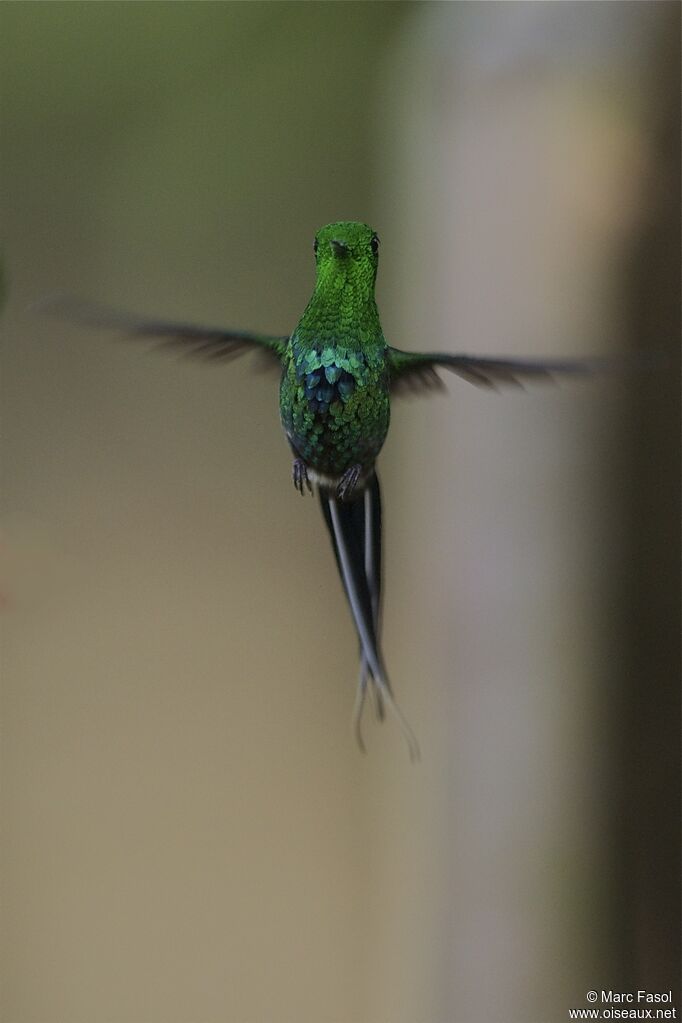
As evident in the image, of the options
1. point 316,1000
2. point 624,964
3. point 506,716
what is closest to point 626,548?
point 506,716

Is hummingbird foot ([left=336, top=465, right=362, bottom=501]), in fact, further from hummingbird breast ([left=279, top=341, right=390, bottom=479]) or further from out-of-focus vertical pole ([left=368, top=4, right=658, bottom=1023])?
out-of-focus vertical pole ([left=368, top=4, right=658, bottom=1023])

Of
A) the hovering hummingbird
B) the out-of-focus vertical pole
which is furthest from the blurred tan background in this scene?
the hovering hummingbird

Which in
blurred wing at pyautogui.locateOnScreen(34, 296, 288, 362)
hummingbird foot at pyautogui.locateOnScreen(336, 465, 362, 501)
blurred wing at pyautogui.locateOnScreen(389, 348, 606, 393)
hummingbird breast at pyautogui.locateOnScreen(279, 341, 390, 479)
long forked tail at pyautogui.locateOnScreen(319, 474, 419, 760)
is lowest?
long forked tail at pyautogui.locateOnScreen(319, 474, 419, 760)

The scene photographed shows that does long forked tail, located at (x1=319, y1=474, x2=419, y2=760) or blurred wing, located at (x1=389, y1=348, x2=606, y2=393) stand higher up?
blurred wing, located at (x1=389, y1=348, x2=606, y2=393)

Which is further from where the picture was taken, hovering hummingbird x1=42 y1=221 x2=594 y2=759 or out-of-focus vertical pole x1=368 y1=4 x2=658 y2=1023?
out-of-focus vertical pole x1=368 y1=4 x2=658 y2=1023

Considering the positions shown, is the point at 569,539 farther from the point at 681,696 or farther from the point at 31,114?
the point at 31,114

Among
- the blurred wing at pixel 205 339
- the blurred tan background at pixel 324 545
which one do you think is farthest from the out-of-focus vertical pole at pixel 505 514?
the blurred wing at pixel 205 339

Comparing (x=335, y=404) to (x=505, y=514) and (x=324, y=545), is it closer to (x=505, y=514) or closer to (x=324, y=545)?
(x=324, y=545)

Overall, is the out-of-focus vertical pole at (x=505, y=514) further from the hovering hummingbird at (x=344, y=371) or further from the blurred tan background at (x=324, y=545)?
the hovering hummingbird at (x=344, y=371)

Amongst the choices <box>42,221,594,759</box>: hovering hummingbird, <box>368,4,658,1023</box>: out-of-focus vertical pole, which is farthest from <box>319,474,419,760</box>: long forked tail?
<box>368,4,658,1023</box>: out-of-focus vertical pole

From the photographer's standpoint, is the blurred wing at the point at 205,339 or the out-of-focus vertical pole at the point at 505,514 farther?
the out-of-focus vertical pole at the point at 505,514
